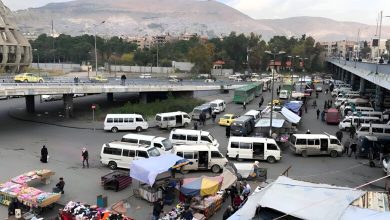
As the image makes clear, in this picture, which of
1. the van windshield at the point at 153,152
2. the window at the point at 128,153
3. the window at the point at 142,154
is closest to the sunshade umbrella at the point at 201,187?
the window at the point at 142,154

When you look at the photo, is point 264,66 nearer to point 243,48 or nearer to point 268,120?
point 243,48

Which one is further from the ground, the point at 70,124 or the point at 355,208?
the point at 355,208

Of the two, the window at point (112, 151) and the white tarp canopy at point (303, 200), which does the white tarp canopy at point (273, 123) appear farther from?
the white tarp canopy at point (303, 200)

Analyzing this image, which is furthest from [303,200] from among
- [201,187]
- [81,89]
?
[81,89]

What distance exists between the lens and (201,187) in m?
16.9

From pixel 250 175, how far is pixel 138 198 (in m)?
6.09

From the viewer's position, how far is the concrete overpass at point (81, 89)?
112ft

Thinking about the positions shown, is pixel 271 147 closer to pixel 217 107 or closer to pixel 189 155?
pixel 189 155

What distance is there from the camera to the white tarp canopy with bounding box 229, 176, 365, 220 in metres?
10.5

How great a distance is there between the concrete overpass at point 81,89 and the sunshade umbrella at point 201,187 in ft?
72.7

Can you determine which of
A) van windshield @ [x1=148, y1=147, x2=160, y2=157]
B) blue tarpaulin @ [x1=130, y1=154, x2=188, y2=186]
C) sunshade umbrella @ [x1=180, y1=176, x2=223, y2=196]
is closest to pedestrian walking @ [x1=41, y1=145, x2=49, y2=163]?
van windshield @ [x1=148, y1=147, x2=160, y2=157]

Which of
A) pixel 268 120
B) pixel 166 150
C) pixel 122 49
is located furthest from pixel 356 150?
pixel 122 49

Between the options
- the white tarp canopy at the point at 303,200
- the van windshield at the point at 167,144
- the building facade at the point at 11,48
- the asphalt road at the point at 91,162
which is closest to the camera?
the white tarp canopy at the point at 303,200

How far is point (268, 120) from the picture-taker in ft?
98.0
